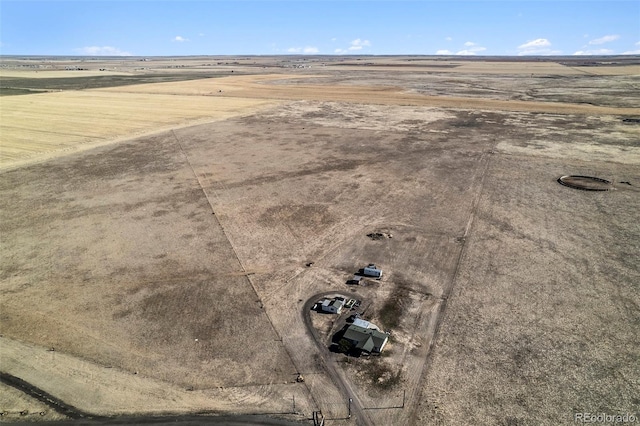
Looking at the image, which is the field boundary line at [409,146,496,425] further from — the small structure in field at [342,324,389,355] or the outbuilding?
the outbuilding

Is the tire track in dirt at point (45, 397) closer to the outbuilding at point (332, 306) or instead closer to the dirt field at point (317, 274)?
the dirt field at point (317, 274)

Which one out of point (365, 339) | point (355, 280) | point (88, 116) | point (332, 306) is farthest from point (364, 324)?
point (88, 116)

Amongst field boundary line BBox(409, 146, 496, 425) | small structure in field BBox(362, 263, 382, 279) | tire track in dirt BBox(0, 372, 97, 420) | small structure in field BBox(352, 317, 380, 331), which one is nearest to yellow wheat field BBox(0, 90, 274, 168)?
tire track in dirt BBox(0, 372, 97, 420)

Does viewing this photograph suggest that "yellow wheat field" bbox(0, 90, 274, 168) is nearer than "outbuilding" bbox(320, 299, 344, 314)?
No

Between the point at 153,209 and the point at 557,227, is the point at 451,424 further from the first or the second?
the point at 153,209

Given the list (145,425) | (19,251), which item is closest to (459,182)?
(145,425)

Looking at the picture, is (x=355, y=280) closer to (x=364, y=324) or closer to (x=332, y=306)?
(x=332, y=306)
